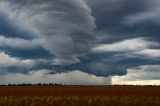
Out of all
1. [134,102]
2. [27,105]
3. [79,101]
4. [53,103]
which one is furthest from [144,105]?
[27,105]

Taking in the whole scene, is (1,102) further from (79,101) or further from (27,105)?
(79,101)

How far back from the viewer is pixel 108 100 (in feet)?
195

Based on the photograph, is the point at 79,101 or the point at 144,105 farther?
the point at 79,101

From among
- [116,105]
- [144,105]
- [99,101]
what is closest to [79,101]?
[99,101]

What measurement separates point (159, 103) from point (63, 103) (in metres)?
15.2

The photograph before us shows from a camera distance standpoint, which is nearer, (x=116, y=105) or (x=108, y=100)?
(x=116, y=105)

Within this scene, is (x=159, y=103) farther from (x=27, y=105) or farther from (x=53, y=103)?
(x=27, y=105)

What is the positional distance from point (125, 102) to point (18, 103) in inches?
669

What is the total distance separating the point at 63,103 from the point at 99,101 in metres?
6.28

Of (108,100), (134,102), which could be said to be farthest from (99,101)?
(134,102)

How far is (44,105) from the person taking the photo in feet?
176

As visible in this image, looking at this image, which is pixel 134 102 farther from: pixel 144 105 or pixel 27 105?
pixel 27 105

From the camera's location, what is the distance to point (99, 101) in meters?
58.0

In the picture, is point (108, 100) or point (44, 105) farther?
point (108, 100)
